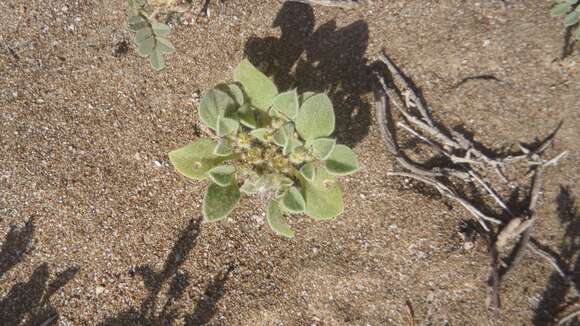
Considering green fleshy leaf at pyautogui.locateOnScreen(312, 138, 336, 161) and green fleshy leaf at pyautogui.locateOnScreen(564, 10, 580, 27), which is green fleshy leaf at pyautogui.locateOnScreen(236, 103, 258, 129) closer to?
green fleshy leaf at pyautogui.locateOnScreen(312, 138, 336, 161)

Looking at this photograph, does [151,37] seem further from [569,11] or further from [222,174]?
[569,11]

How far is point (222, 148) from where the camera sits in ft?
7.45

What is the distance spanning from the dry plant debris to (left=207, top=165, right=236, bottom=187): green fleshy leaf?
834 millimetres

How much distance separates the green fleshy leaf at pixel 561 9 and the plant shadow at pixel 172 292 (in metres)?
2.11

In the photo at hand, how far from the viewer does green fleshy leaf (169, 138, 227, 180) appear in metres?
2.37

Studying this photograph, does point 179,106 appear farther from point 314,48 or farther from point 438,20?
point 438,20

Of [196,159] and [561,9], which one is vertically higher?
[561,9]

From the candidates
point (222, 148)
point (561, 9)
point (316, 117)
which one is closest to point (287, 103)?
point (316, 117)

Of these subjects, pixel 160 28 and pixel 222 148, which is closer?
pixel 222 148

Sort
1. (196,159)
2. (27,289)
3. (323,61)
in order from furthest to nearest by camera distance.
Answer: (27,289) → (323,61) → (196,159)

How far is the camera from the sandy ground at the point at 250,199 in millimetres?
2438

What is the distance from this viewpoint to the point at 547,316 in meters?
2.42

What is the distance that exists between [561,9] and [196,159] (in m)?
1.91

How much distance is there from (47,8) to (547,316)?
322 centimetres
